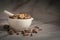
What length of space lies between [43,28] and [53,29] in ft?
0.28

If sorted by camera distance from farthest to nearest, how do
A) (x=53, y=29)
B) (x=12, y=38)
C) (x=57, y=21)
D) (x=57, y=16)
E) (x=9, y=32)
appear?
1. (x=57, y=16)
2. (x=57, y=21)
3. (x=53, y=29)
4. (x=9, y=32)
5. (x=12, y=38)

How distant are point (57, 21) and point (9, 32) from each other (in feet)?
1.90

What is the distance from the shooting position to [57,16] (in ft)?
6.15

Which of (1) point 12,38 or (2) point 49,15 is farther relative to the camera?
(2) point 49,15

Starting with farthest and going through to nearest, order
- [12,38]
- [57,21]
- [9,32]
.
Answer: [57,21], [9,32], [12,38]

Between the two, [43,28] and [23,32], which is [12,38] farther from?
[43,28]

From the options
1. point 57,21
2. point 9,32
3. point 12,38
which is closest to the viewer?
point 12,38

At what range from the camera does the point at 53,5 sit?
1.94 meters

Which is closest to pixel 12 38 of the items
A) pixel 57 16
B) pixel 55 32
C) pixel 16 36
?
pixel 16 36

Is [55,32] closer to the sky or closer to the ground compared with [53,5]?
closer to the ground

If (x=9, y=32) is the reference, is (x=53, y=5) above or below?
above

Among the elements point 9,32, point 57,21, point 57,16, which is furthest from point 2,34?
point 57,16

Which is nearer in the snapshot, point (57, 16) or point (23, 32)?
point (23, 32)

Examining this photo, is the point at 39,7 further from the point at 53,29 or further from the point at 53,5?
the point at 53,29
